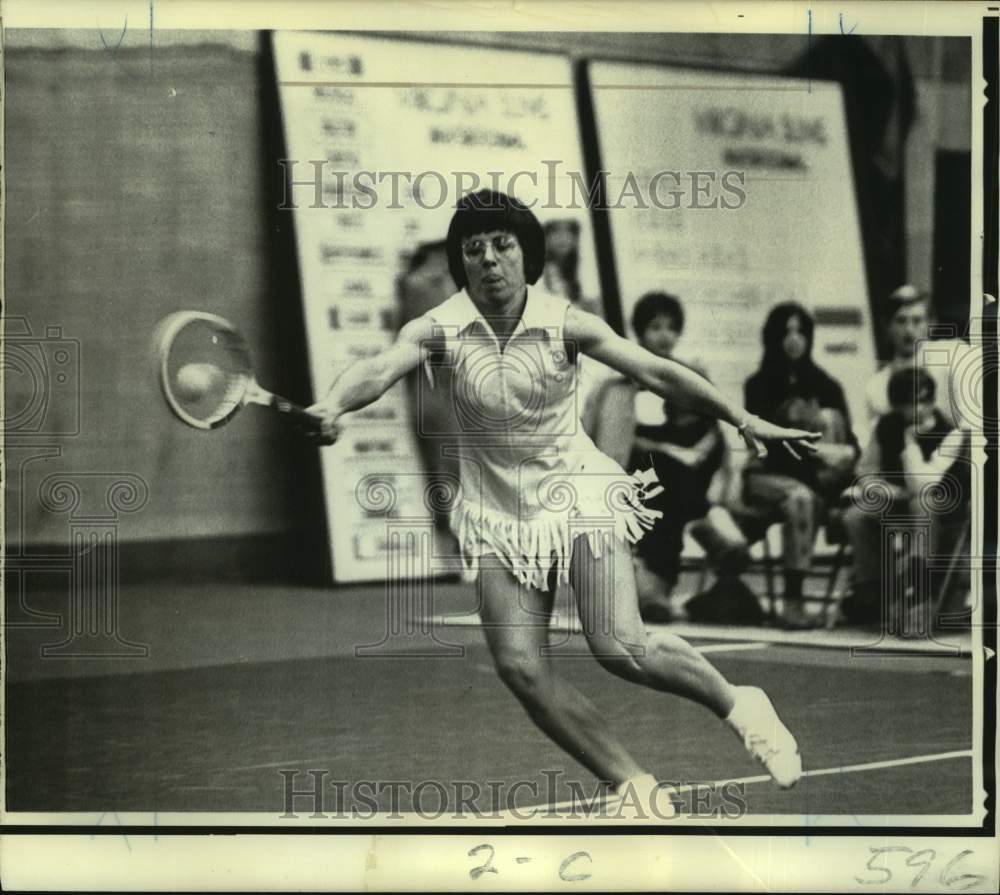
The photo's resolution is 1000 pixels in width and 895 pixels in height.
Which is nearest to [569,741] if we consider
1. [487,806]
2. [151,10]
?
[487,806]

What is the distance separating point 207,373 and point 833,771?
2669 millimetres

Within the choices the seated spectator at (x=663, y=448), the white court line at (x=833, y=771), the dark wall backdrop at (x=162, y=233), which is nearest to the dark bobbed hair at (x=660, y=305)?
the seated spectator at (x=663, y=448)

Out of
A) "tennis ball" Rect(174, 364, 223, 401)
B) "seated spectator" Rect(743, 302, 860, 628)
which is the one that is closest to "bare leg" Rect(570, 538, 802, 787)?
"seated spectator" Rect(743, 302, 860, 628)

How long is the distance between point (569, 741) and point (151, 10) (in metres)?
3.01

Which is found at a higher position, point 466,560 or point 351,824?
point 466,560

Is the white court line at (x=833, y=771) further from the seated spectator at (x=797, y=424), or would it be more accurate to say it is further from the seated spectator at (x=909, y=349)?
the seated spectator at (x=909, y=349)

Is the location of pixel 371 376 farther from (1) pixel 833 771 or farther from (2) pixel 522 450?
(1) pixel 833 771

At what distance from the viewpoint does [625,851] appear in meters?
5.29

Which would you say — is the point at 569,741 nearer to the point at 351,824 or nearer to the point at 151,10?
the point at 351,824

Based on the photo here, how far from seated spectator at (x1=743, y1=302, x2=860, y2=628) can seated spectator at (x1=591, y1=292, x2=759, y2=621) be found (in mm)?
149

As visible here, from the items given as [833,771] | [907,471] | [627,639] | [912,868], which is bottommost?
[912,868]

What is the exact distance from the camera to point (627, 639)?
17.3 ft

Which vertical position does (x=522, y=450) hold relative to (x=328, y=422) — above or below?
below

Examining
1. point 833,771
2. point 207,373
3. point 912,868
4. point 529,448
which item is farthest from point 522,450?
point 912,868
